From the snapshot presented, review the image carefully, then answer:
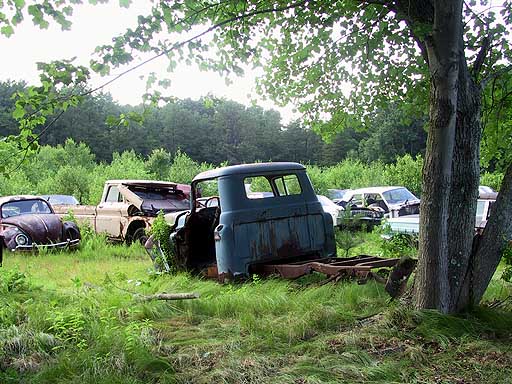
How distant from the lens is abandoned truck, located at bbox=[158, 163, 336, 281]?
6777 mm

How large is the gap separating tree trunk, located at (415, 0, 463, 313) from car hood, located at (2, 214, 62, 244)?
352 inches

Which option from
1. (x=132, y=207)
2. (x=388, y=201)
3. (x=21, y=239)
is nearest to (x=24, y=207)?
(x=21, y=239)

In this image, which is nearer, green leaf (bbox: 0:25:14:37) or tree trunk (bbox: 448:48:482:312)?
green leaf (bbox: 0:25:14:37)

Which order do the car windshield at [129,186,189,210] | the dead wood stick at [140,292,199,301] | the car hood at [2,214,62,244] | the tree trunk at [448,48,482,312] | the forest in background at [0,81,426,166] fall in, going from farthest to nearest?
the forest in background at [0,81,426,166] → the car windshield at [129,186,189,210] → the car hood at [2,214,62,244] → the dead wood stick at [140,292,199,301] → the tree trunk at [448,48,482,312]

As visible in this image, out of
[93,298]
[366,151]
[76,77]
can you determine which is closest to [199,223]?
[93,298]

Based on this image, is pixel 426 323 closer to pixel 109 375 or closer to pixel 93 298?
pixel 109 375

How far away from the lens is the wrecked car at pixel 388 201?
597 inches

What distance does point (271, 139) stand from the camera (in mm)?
72750

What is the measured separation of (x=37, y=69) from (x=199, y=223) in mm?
4728

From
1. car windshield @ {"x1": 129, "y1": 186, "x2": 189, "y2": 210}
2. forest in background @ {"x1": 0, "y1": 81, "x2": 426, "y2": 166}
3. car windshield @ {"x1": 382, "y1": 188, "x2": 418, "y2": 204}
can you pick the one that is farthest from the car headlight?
forest in background @ {"x1": 0, "y1": 81, "x2": 426, "y2": 166}

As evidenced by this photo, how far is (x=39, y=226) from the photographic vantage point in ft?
37.1

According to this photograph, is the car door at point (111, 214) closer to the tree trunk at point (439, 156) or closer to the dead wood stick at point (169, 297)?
the dead wood stick at point (169, 297)

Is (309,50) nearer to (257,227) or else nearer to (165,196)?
(257,227)

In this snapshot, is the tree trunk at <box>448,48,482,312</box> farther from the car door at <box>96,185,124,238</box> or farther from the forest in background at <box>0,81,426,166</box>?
the forest in background at <box>0,81,426,166</box>
